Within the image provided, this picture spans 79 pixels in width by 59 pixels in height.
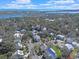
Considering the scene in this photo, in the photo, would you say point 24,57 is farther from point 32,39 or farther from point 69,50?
point 32,39

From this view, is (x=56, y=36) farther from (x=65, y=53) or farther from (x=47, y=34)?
(x=65, y=53)

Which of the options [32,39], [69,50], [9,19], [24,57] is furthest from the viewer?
[9,19]

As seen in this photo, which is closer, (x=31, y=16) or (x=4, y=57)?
(x=4, y=57)

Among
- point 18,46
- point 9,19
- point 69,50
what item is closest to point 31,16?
→ point 9,19

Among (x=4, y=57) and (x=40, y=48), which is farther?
(x=40, y=48)

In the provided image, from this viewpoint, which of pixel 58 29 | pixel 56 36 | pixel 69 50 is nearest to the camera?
pixel 69 50

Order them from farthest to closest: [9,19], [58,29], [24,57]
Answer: [9,19]
[58,29]
[24,57]

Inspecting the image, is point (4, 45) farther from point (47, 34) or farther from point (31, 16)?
point (31, 16)

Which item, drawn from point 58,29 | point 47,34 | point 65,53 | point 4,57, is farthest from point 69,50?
point 58,29

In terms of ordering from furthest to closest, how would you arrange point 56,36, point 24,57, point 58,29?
point 58,29 → point 56,36 → point 24,57
